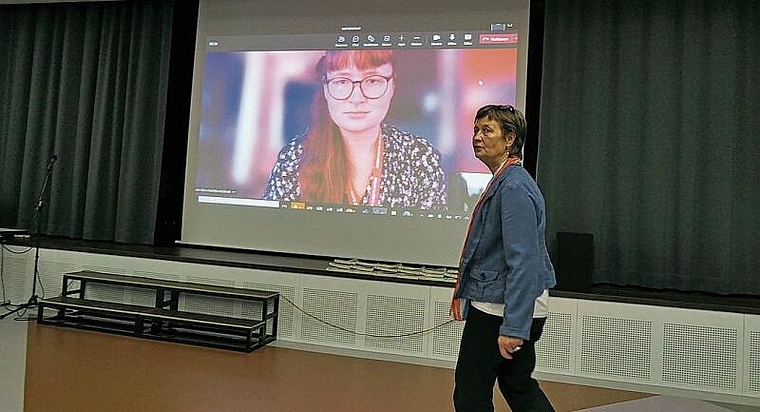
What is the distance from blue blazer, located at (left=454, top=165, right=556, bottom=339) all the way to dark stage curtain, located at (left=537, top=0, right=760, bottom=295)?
248cm

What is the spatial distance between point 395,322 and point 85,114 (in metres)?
3.27

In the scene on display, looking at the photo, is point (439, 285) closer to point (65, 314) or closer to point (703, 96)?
point (703, 96)

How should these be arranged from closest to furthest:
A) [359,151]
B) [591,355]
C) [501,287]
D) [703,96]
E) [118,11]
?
1. [501,287]
2. [591,355]
3. [703,96]
4. [359,151]
5. [118,11]

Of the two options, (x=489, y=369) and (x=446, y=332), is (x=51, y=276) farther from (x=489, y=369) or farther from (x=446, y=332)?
(x=489, y=369)

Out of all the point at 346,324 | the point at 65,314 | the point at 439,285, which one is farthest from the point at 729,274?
the point at 65,314

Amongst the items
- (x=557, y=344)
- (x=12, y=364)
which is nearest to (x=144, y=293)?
(x=12, y=364)

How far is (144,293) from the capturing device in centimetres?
479

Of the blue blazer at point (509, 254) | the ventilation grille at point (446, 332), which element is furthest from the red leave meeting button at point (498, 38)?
the blue blazer at point (509, 254)

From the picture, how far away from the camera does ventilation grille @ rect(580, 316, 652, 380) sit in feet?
12.6

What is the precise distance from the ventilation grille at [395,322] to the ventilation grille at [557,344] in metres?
0.76

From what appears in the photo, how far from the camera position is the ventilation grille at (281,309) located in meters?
4.48

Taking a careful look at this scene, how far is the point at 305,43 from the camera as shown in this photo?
496 cm

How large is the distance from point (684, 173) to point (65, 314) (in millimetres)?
4416

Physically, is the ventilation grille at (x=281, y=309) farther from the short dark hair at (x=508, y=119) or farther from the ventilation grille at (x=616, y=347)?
the short dark hair at (x=508, y=119)
